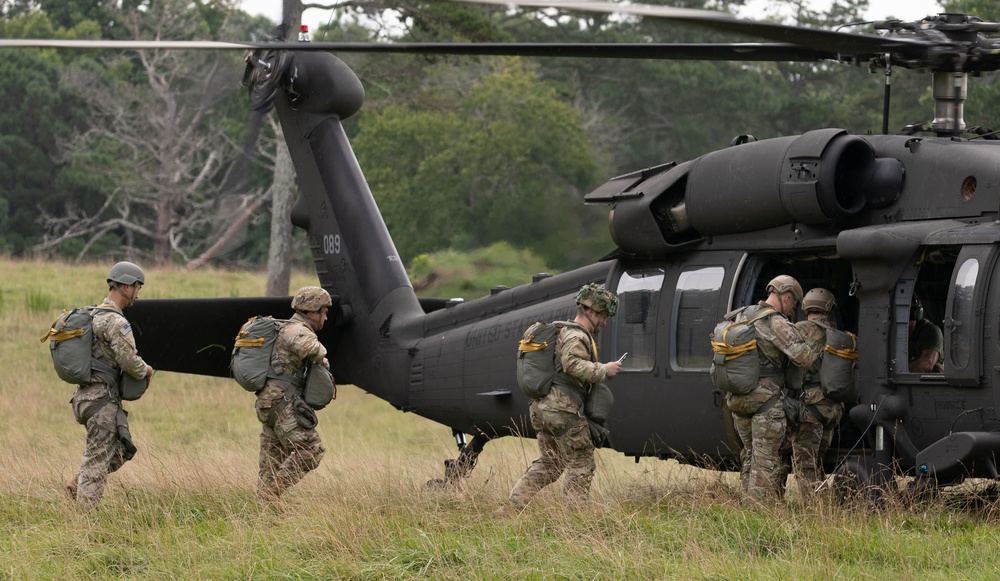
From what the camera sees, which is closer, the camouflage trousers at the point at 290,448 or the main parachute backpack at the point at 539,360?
the main parachute backpack at the point at 539,360

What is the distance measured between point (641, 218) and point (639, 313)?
2.15 ft

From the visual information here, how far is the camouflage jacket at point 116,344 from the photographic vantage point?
8.27 metres

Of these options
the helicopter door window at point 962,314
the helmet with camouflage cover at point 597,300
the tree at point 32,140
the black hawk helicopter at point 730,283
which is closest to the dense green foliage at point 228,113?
the tree at point 32,140

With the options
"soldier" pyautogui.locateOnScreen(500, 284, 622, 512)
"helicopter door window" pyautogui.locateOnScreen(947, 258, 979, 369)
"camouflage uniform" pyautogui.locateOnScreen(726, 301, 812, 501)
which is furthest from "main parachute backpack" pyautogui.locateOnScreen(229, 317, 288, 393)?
"helicopter door window" pyautogui.locateOnScreen(947, 258, 979, 369)

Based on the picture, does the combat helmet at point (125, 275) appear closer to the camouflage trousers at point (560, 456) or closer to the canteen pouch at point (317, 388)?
the canteen pouch at point (317, 388)

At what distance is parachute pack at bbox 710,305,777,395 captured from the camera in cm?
762

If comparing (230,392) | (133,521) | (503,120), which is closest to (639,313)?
(133,521)

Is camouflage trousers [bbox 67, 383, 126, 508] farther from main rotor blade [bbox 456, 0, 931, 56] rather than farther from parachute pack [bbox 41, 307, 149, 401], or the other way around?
main rotor blade [bbox 456, 0, 931, 56]

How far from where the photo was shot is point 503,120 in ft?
94.7

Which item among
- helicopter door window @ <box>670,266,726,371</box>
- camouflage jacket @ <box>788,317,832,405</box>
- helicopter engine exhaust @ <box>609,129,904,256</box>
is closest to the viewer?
camouflage jacket @ <box>788,317,832,405</box>

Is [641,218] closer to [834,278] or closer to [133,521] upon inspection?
[834,278]

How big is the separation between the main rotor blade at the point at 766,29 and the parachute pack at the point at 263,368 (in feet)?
11.8

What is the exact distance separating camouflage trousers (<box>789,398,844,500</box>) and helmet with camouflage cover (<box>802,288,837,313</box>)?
552 mm

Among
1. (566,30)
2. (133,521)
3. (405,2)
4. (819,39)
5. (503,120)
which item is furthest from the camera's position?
(566,30)
